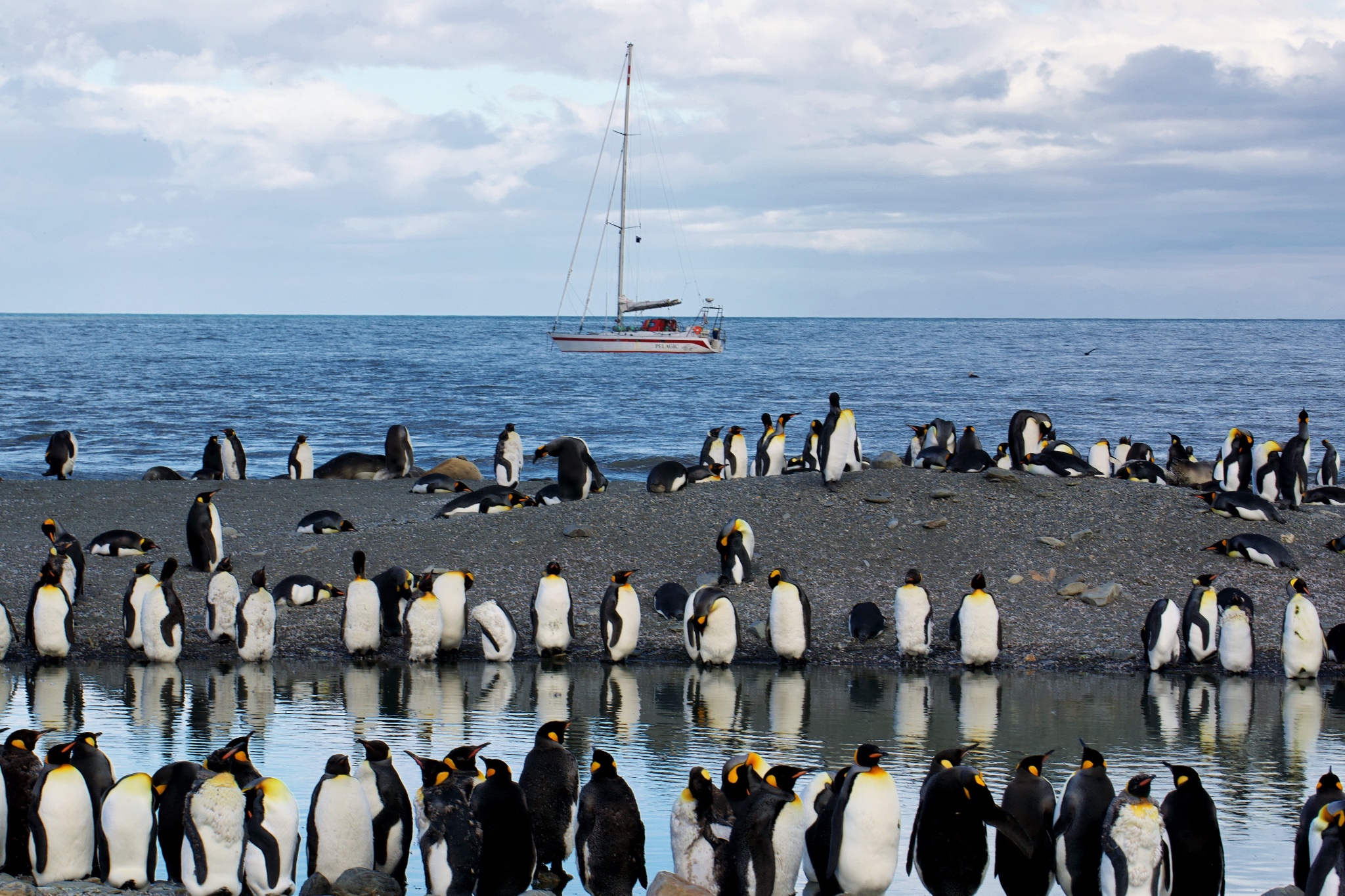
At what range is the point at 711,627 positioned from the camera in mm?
9812

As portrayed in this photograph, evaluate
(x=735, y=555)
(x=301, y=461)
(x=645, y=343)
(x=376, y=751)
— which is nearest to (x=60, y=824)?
(x=376, y=751)

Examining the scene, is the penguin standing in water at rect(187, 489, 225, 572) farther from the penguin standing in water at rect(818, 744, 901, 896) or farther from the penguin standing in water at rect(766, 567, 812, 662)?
the penguin standing in water at rect(818, 744, 901, 896)

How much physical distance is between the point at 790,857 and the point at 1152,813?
149 centimetres

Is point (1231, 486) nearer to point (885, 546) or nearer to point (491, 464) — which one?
point (885, 546)

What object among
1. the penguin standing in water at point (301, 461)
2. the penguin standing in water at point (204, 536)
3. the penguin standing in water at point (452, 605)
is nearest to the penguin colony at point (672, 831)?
the penguin standing in water at point (452, 605)

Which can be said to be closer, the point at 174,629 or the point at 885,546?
the point at 174,629

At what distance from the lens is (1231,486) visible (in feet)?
50.5

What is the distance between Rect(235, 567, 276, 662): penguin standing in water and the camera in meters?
9.82

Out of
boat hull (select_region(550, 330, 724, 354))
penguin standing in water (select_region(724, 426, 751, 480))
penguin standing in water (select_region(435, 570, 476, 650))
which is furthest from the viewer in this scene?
boat hull (select_region(550, 330, 724, 354))

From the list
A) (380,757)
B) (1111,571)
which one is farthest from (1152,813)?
(1111,571)

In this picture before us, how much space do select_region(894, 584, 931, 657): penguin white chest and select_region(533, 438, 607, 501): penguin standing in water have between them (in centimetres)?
573

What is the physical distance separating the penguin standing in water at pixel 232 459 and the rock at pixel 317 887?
51.7ft

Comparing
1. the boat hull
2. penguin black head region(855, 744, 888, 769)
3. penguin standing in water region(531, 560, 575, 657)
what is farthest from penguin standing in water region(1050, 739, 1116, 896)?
the boat hull

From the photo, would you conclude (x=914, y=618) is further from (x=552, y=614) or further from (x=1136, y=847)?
(x=1136, y=847)
